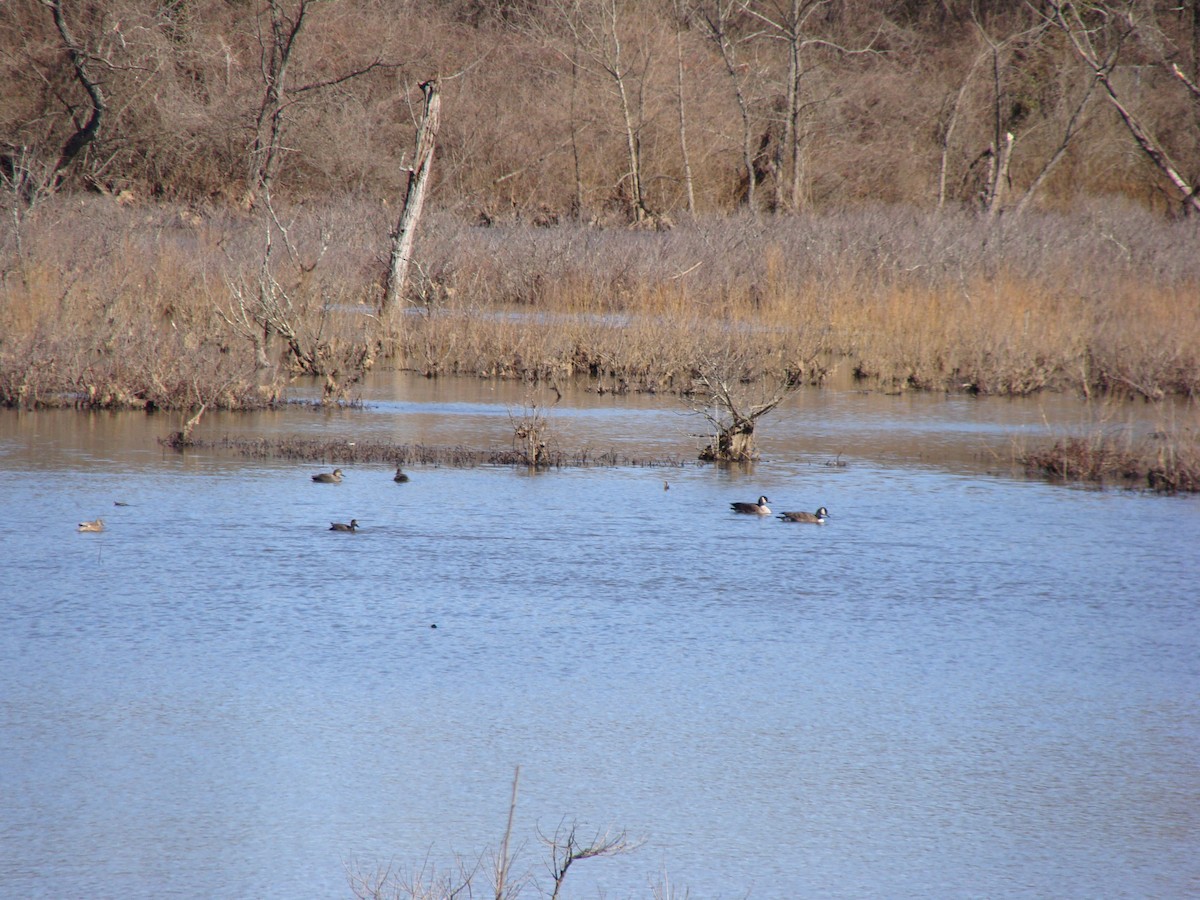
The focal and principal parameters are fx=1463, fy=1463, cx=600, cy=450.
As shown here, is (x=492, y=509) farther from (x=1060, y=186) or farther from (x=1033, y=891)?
(x=1060, y=186)

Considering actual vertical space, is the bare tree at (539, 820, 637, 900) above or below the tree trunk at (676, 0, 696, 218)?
below

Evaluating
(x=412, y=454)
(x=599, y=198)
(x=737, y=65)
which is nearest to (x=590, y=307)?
(x=412, y=454)

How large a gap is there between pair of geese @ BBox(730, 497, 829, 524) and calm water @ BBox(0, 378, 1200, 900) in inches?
4.6

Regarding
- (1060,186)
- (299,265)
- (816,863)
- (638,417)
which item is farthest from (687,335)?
(1060,186)

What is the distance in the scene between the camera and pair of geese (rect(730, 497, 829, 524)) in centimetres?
851

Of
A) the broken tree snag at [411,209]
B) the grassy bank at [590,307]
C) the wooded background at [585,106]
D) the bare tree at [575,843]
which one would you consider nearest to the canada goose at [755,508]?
the grassy bank at [590,307]

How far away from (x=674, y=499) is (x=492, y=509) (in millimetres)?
1220

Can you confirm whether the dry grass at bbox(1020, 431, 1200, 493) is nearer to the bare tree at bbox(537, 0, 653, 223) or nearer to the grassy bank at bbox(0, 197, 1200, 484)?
the grassy bank at bbox(0, 197, 1200, 484)

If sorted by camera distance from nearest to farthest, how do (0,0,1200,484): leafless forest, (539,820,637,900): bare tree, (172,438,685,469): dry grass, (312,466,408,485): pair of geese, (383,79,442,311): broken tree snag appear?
(539,820,637,900): bare tree < (312,466,408,485): pair of geese < (172,438,685,469): dry grass < (0,0,1200,484): leafless forest < (383,79,442,311): broken tree snag

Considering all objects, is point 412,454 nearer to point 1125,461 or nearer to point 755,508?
point 755,508

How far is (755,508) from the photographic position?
28.7 feet

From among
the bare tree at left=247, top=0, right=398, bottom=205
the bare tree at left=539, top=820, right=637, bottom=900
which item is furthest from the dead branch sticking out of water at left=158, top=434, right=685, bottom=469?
the bare tree at left=247, top=0, right=398, bottom=205

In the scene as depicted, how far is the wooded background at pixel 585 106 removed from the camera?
102ft

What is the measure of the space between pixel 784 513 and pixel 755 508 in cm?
18
